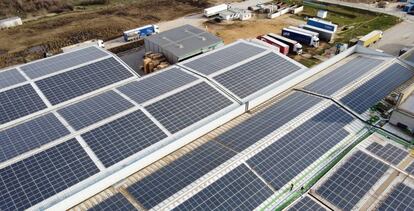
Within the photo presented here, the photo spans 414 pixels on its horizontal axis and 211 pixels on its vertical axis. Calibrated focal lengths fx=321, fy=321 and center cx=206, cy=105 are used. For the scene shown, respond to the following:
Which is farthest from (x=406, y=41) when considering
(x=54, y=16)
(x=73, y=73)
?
(x=54, y=16)

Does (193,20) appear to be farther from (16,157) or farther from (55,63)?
(16,157)

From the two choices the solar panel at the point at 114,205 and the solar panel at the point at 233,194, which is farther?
the solar panel at the point at 233,194

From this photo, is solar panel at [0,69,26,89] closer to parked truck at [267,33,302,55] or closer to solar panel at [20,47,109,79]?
solar panel at [20,47,109,79]

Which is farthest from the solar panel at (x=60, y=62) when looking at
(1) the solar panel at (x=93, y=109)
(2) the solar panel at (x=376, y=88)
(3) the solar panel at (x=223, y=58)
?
(2) the solar panel at (x=376, y=88)

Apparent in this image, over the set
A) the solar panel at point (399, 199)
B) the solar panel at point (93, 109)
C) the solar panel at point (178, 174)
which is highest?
the solar panel at point (93, 109)

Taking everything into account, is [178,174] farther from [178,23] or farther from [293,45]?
[178,23]

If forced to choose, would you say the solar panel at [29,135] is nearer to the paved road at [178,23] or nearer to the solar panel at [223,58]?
the solar panel at [223,58]

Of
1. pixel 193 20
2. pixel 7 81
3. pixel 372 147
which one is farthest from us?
pixel 193 20
